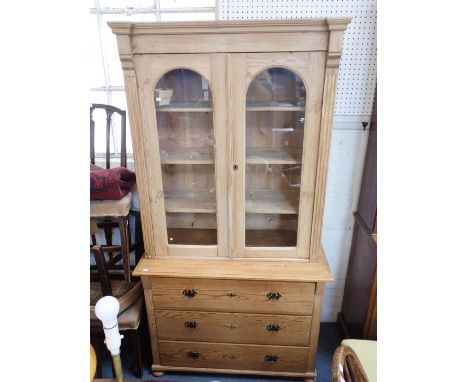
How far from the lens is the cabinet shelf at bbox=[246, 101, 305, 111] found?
1336mm

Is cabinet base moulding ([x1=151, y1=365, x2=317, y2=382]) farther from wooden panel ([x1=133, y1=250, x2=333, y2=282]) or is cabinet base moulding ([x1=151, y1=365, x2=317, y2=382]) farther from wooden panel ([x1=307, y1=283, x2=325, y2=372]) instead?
wooden panel ([x1=133, y1=250, x2=333, y2=282])

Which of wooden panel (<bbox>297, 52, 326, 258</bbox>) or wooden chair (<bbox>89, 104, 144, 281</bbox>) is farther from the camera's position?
wooden chair (<bbox>89, 104, 144, 281</bbox>)

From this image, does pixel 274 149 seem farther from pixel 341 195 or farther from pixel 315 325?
pixel 315 325

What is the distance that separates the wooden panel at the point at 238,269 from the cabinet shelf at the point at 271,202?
0.88 feet

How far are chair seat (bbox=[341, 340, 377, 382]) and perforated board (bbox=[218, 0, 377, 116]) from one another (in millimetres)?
1270

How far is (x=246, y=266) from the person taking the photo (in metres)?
1.52

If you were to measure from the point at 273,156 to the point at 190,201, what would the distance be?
496 millimetres

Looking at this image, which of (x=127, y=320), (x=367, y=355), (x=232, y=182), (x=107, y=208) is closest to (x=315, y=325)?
(x=367, y=355)

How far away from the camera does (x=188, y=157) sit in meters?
1.48

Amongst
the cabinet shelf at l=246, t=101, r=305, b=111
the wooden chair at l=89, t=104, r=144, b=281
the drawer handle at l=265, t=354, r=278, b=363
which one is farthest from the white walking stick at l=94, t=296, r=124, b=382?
the drawer handle at l=265, t=354, r=278, b=363

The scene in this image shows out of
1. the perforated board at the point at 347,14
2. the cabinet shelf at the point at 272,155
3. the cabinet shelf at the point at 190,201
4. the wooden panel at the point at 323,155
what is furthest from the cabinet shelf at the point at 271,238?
the perforated board at the point at 347,14
